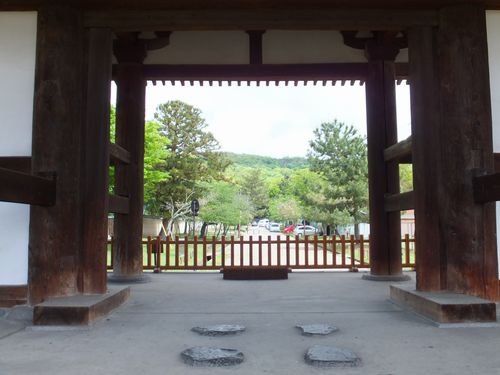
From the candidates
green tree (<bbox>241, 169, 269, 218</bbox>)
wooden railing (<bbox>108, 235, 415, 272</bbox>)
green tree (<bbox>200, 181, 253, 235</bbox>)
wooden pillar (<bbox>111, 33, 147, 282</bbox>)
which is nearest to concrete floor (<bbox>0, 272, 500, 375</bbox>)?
wooden pillar (<bbox>111, 33, 147, 282</bbox>)

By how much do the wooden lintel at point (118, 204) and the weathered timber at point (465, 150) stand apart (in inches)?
191

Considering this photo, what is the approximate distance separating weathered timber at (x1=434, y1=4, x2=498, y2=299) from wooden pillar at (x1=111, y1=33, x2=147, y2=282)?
5.48 meters

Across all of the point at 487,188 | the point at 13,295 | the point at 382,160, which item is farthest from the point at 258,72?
the point at 13,295

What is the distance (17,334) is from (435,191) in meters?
4.77

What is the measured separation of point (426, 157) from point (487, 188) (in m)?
0.76

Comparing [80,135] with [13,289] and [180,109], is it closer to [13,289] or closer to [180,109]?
[13,289]

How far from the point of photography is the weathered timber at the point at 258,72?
348 inches

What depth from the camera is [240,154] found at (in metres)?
132

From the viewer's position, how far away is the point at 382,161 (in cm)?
835

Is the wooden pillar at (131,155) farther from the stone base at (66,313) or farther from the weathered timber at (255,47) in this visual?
the stone base at (66,313)

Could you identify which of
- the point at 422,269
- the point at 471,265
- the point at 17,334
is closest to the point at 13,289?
the point at 17,334

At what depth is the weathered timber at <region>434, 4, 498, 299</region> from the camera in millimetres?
5078

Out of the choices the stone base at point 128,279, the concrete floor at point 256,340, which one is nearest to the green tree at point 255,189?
the stone base at point 128,279

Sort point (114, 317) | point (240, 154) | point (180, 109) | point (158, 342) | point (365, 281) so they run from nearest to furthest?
point (158, 342), point (114, 317), point (365, 281), point (180, 109), point (240, 154)
